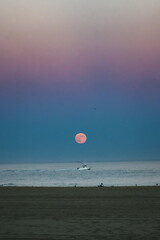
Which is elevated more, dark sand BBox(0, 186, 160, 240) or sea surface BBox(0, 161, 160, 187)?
sea surface BBox(0, 161, 160, 187)

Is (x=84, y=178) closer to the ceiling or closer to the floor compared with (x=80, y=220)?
closer to the ceiling

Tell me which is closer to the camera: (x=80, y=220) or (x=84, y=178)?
(x=80, y=220)

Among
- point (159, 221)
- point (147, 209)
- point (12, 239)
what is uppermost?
point (147, 209)

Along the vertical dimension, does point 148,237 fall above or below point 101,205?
below

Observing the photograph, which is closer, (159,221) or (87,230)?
(87,230)

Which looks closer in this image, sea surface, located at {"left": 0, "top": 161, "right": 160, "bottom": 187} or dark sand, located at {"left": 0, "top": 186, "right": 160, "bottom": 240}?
Result: dark sand, located at {"left": 0, "top": 186, "right": 160, "bottom": 240}

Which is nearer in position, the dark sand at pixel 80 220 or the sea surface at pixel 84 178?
the dark sand at pixel 80 220

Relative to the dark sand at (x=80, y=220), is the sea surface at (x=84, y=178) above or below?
above

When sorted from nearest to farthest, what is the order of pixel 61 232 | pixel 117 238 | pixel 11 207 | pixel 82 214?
pixel 117 238 → pixel 61 232 → pixel 82 214 → pixel 11 207

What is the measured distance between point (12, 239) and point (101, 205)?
253 inches

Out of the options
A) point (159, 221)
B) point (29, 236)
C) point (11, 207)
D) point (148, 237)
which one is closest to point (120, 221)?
point (159, 221)

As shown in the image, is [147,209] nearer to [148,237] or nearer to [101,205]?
[101,205]

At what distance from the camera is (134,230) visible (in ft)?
28.5

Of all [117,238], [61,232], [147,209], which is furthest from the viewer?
[147,209]
